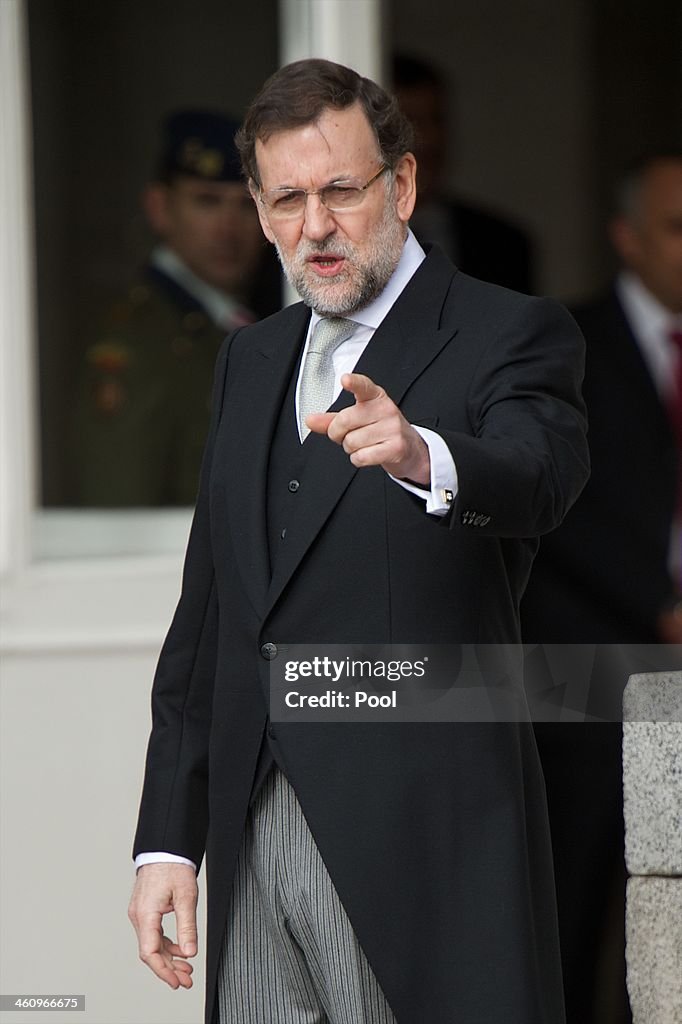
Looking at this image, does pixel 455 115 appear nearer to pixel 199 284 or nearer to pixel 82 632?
pixel 199 284

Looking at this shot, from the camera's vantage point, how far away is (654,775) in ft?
7.04

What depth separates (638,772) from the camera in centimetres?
216

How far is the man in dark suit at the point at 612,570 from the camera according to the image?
128 inches

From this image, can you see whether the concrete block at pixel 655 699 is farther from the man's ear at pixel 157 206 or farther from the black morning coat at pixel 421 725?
the man's ear at pixel 157 206

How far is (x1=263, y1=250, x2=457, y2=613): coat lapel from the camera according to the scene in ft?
5.77

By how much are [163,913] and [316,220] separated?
90 centimetres

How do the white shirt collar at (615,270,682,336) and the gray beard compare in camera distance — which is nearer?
the gray beard

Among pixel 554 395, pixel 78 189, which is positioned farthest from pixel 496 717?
pixel 78 189

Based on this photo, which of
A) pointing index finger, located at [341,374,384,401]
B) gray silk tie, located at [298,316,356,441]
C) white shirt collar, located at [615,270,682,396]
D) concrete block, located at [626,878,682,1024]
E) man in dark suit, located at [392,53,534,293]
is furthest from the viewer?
man in dark suit, located at [392,53,534,293]

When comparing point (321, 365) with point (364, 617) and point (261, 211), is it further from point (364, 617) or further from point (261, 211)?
point (364, 617)

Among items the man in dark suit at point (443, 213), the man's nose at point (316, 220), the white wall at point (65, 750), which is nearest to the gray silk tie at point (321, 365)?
the man's nose at point (316, 220)

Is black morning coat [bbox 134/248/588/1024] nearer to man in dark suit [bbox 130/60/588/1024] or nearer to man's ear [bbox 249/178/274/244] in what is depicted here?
man in dark suit [bbox 130/60/588/1024]

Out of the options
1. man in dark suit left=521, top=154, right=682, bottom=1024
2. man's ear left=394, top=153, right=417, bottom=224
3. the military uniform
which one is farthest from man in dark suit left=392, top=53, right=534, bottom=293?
man's ear left=394, top=153, right=417, bottom=224

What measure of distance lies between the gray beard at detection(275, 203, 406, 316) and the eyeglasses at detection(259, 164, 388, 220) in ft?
0.13
